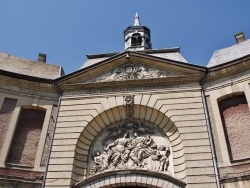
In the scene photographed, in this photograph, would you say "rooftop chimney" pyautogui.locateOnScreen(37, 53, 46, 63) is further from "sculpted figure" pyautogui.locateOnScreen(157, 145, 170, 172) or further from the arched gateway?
"sculpted figure" pyautogui.locateOnScreen(157, 145, 170, 172)

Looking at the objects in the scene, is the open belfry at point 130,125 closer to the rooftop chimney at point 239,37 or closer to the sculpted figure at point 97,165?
the sculpted figure at point 97,165

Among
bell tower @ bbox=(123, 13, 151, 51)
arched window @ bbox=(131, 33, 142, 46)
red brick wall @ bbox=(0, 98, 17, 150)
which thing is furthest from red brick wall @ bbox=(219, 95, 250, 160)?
red brick wall @ bbox=(0, 98, 17, 150)

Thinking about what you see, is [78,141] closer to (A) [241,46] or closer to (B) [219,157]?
(B) [219,157]

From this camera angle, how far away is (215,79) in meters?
12.5

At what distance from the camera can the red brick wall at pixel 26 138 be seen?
11653 millimetres

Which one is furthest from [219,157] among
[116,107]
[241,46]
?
[241,46]

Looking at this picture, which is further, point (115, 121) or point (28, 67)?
point (28, 67)

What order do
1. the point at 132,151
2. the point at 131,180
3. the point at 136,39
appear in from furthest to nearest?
the point at 136,39 → the point at 132,151 → the point at 131,180

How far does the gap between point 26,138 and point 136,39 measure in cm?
1041

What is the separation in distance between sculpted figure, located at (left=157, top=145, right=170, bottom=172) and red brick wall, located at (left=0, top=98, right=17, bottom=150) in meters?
6.50

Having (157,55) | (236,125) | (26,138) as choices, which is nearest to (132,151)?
(236,125)

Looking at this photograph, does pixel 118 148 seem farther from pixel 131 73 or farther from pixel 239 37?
pixel 239 37

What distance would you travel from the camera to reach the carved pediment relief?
42.9 ft

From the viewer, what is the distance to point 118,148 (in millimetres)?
11727
